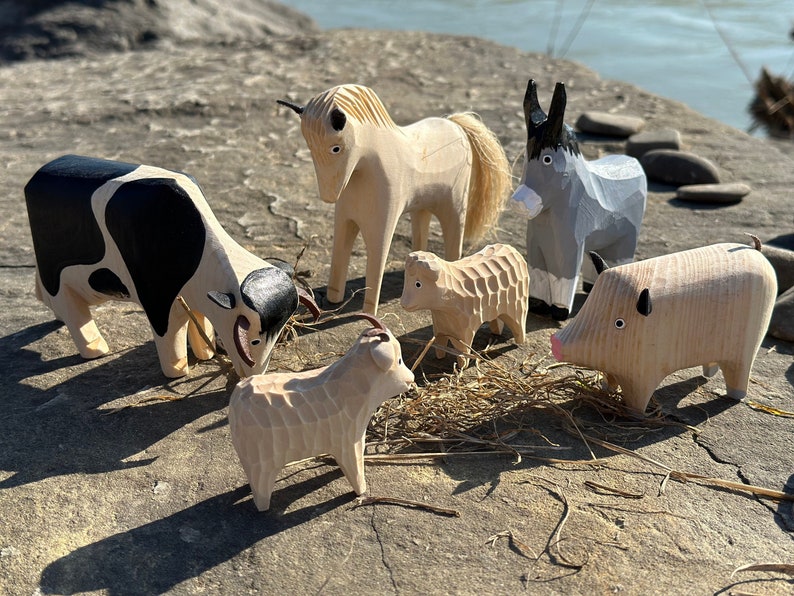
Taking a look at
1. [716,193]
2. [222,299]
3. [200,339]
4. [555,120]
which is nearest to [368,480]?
Answer: [222,299]

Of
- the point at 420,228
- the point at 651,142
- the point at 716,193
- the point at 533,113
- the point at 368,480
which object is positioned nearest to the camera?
the point at 368,480

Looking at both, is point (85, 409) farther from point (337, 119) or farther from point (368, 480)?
point (337, 119)

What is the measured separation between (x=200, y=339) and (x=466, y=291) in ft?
3.44

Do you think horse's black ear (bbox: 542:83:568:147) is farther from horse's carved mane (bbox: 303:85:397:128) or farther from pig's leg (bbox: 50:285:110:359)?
pig's leg (bbox: 50:285:110:359)

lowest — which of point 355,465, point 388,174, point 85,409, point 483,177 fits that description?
point 85,409

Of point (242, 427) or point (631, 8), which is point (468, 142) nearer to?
point (242, 427)

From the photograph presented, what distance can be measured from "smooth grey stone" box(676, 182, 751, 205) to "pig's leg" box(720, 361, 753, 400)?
2.18 m

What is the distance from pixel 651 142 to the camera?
230 inches

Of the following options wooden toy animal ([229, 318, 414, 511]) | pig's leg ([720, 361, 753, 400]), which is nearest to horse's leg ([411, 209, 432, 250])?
pig's leg ([720, 361, 753, 400])

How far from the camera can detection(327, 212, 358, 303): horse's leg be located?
12.6 ft

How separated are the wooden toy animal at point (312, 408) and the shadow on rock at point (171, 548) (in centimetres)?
10

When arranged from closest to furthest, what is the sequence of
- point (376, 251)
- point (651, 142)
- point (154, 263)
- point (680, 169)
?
point (154, 263) → point (376, 251) → point (680, 169) → point (651, 142)

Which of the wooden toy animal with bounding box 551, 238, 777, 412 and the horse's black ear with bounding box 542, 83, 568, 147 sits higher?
the horse's black ear with bounding box 542, 83, 568, 147

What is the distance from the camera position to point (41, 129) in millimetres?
6023
